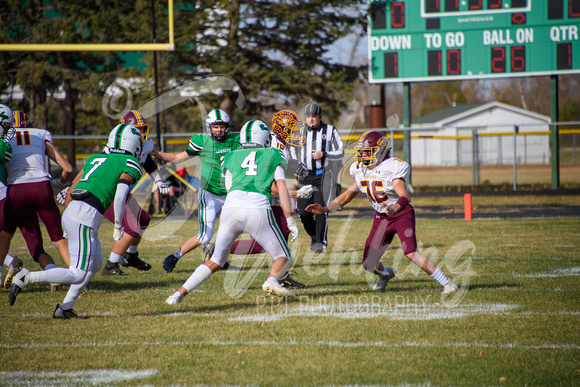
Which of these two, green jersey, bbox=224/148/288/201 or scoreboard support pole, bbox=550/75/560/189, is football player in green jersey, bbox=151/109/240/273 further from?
scoreboard support pole, bbox=550/75/560/189

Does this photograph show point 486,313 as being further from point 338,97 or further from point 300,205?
point 338,97

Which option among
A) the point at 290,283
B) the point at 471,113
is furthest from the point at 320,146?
the point at 471,113

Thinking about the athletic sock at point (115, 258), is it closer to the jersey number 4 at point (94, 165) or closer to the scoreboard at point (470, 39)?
the jersey number 4 at point (94, 165)

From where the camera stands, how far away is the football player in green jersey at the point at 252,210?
5211 mm

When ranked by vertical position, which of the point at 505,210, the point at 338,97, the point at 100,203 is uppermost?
the point at 338,97

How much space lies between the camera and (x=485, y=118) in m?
45.9

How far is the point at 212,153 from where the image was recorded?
716 centimetres

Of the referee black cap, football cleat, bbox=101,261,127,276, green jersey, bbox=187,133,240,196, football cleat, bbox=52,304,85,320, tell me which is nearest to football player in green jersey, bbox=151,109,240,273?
green jersey, bbox=187,133,240,196

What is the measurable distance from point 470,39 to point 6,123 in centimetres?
1414

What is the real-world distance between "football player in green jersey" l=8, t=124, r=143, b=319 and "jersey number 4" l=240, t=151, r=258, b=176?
0.94 m

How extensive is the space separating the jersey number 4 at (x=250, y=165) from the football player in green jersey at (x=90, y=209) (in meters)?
0.94

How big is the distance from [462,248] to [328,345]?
5171 millimetres

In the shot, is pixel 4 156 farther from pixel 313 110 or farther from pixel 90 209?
pixel 313 110

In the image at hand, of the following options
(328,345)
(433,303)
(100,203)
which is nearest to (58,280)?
(100,203)
